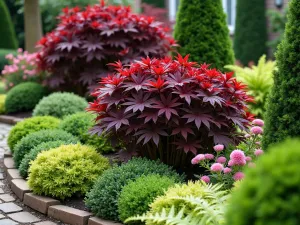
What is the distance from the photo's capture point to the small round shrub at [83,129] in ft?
18.1

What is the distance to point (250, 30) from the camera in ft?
42.2

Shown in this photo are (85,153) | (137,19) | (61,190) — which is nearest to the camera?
(61,190)

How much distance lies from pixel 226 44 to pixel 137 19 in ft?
5.25

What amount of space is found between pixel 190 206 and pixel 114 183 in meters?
0.83

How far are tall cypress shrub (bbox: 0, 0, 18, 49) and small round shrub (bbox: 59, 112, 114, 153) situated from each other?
14.4 metres

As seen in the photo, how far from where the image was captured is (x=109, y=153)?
564cm

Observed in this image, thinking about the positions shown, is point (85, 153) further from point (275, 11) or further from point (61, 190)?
point (275, 11)

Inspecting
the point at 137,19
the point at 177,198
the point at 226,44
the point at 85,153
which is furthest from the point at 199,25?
the point at 177,198

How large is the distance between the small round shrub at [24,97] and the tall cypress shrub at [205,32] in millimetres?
3036

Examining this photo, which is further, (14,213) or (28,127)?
(28,127)

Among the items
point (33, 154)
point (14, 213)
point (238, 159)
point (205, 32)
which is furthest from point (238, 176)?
point (205, 32)

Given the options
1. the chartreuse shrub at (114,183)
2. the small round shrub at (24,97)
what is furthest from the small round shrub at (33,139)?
the small round shrub at (24,97)

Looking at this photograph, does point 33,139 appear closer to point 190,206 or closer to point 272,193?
point 190,206

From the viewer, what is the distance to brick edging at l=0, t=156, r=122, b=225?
3.88m
